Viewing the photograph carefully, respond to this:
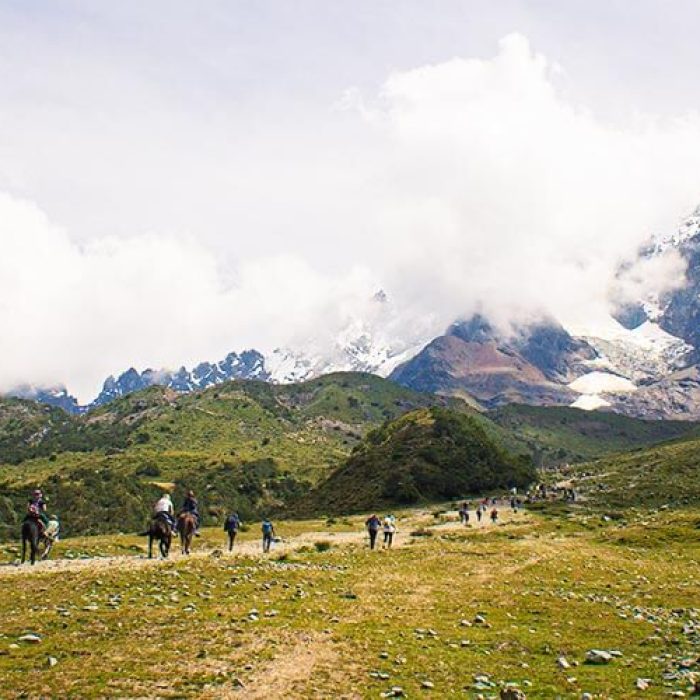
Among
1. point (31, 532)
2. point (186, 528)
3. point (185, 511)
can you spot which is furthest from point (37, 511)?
point (185, 511)

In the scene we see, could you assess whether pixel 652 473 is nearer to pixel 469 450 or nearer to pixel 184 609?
pixel 469 450

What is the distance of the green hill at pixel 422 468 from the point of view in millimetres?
123938

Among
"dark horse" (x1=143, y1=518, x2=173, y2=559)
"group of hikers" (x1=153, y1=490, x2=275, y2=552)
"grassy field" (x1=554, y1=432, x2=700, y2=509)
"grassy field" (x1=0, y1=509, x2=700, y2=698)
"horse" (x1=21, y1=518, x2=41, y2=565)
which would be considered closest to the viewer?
"grassy field" (x1=0, y1=509, x2=700, y2=698)

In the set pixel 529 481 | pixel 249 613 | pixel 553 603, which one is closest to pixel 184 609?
pixel 249 613

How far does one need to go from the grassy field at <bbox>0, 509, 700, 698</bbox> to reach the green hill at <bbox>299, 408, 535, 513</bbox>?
80.3m

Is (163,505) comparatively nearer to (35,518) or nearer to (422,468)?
(35,518)

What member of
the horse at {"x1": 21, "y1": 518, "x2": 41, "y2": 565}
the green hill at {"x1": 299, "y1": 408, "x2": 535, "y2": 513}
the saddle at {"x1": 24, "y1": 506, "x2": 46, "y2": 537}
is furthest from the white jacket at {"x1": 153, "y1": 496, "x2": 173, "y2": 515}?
the green hill at {"x1": 299, "y1": 408, "x2": 535, "y2": 513}

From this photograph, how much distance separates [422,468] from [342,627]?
354 ft

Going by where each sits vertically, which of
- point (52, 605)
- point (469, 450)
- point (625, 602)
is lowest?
point (625, 602)

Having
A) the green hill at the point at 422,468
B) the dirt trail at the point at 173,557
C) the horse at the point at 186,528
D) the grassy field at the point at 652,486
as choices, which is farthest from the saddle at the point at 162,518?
the green hill at the point at 422,468

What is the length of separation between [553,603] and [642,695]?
13135mm

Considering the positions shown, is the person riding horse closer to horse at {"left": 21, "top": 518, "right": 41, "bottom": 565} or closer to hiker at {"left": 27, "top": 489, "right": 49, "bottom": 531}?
hiker at {"left": 27, "top": 489, "right": 49, "bottom": 531}

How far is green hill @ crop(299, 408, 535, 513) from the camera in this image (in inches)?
4879

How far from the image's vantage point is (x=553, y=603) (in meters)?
28.8
